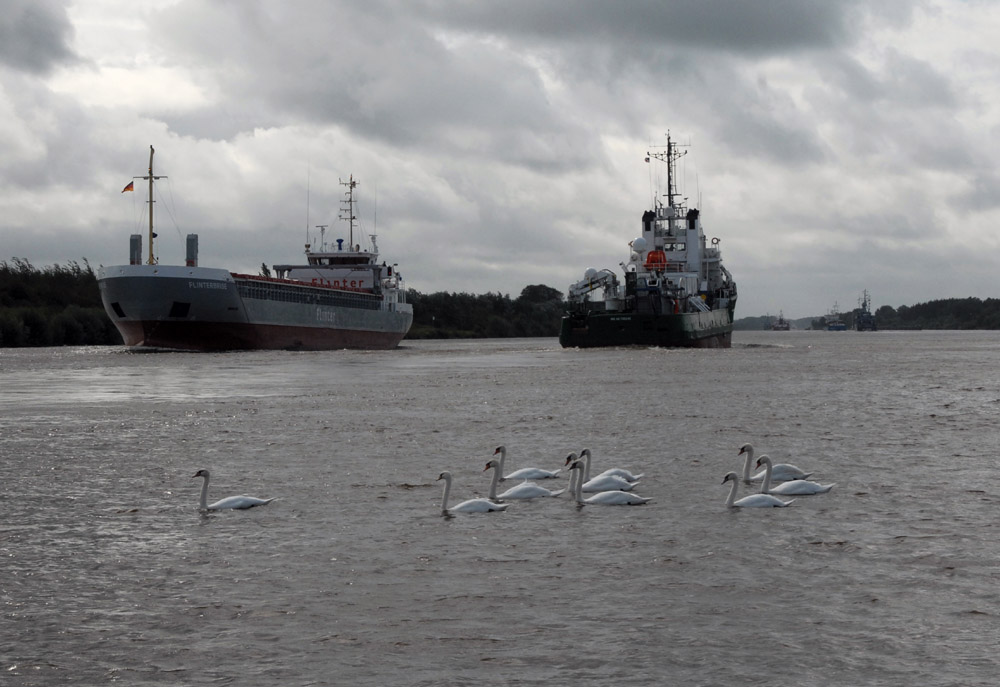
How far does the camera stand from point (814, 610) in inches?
339

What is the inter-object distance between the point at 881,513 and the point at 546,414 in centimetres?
1391

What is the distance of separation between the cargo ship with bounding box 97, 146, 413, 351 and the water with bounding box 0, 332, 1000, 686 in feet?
135

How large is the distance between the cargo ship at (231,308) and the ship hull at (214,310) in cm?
5

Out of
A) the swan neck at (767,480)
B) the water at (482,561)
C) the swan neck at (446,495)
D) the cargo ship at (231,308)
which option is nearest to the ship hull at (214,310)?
the cargo ship at (231,308)

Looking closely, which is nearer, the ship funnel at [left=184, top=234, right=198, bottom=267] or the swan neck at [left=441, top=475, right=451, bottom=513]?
the swan neck at [left=441, top=475, right=451, bottom=513]

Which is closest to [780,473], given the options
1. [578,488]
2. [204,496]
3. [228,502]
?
[578,488]

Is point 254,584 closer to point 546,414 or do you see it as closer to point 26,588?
point 26,588

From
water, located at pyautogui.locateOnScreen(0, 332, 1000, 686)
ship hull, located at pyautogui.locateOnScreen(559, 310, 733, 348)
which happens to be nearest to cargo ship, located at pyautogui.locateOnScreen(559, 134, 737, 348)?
A: ship hull, located at pyautogui.locateOnScreen(559, 310, 733, 348)

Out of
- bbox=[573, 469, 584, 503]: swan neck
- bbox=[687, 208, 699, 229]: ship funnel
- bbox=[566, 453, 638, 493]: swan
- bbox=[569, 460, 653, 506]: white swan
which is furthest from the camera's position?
bbox=[687, 208, 699, 229]: ship funnel

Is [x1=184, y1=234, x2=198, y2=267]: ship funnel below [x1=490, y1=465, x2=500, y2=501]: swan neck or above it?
above

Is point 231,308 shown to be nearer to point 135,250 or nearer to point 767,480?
point 135,250

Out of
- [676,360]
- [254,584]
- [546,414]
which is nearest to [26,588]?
[254,584]

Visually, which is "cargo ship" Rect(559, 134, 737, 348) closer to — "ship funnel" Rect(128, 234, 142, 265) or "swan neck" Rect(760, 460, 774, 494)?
"ship funnel" Rect(128, 234, 142, 265)

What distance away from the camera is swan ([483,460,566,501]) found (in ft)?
44.7
